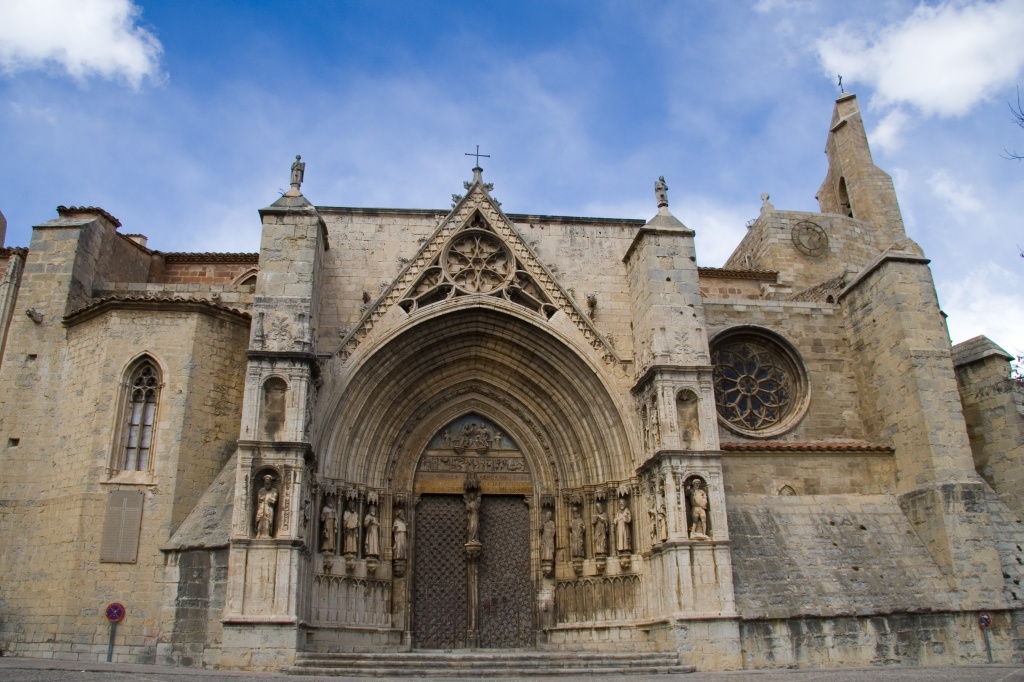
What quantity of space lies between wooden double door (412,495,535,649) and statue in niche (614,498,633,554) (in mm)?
1792

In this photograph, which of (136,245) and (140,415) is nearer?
(140,415)

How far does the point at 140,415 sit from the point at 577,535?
301 inches

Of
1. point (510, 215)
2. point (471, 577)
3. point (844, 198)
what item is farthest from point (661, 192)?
point (844, 198)

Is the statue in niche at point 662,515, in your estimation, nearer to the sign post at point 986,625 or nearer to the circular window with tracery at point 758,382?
the circular window with tracery at point 758,382

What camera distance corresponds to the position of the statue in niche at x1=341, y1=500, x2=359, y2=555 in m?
13.3

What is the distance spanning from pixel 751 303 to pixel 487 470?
6226 millimetres

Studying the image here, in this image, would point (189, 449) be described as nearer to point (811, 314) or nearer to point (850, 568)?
point (850, 568)

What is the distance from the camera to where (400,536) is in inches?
553

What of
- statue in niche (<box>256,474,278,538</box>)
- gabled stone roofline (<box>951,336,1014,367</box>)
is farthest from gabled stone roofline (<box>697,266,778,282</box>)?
statue in niche (<box>256,474,278,538</box>)

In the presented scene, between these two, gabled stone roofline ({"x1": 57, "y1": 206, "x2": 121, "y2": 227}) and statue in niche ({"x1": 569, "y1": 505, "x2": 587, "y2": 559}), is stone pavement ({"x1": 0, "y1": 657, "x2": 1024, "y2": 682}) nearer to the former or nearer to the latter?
statue in niche ({"x1": 569, "y1": 505, "x2": 587, "y2": 559})

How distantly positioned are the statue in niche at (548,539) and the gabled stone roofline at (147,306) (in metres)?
6.54

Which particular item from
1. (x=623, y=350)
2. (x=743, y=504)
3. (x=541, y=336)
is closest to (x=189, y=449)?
(x=541, y=336)

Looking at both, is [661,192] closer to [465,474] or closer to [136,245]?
[465,474]

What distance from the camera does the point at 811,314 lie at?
53.8 feet
